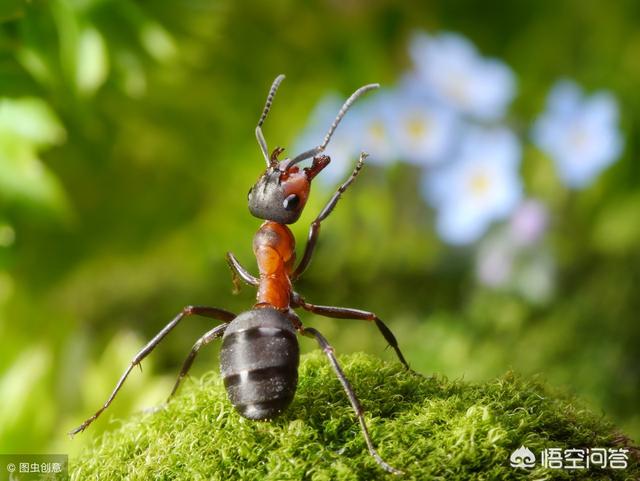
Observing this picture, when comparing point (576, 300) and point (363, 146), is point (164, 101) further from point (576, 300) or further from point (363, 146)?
point (576, 300)

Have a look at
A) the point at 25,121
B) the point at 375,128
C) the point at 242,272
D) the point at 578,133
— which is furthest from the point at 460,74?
the point at 242,272

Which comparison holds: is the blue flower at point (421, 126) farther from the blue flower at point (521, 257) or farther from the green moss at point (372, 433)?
the green moss at point (372, 433)

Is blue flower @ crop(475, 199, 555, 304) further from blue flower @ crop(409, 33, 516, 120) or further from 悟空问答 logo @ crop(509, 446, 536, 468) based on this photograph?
悟空问答 logo @ crop(509, 446, 536, 468)

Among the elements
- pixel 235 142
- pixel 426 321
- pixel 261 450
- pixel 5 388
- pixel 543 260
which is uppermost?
pixel 235 142

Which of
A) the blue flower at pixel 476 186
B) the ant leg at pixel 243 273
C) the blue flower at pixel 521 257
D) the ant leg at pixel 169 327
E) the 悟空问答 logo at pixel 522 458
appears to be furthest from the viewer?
the blue flower at pixel 476 186

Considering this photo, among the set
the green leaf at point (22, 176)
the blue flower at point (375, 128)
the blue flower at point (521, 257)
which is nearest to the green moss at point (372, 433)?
the green leaf at point (22, 176)

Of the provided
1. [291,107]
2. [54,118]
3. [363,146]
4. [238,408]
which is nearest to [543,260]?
[363,146]

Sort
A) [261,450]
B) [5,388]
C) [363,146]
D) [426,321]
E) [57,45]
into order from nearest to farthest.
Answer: [261,450] < [57,45] < [5,388] < [426,321] < [363,146]
